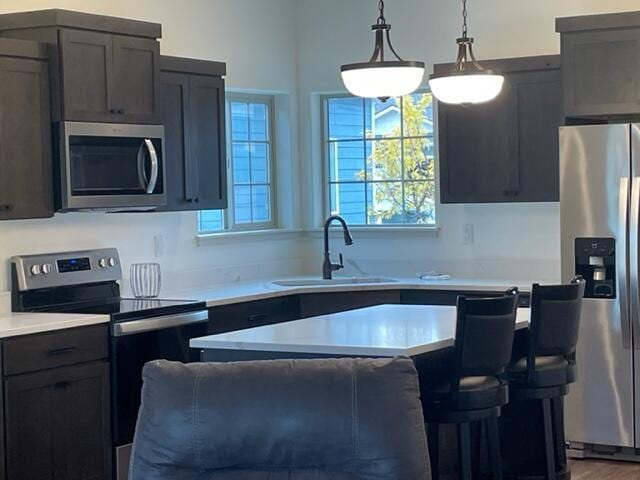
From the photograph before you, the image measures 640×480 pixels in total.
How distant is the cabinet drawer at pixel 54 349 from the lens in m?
4.64

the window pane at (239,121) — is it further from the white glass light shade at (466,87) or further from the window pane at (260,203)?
the white glass light shade at (466,87)

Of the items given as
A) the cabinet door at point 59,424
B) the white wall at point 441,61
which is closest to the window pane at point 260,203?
the white wall at point 441,61

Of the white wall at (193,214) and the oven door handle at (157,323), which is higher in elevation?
the white wall at (193,214)

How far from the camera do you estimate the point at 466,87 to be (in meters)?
4.62

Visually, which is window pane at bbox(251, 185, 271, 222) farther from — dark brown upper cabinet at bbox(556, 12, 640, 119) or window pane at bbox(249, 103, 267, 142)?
dark brown upper cabinet at bbox(556, 12, 640, 119)

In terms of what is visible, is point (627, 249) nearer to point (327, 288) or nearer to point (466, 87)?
point (466, 87)

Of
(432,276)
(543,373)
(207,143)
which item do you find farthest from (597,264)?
(207,143)

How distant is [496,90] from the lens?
4684 millimetres

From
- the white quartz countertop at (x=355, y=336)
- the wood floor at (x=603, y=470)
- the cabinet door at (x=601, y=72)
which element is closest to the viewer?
the white quartz countertop at (x=355, y=336)

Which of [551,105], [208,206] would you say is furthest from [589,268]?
[208,206]

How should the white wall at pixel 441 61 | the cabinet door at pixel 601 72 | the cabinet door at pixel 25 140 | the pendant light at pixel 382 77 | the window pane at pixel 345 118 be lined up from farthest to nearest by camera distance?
the window pane at pixel 345 118, the white wall at pixel 441 61, the cabinet door at pixel 601 72, the cabinet door at pixel 25 140, the pendant light at pixel 382 77

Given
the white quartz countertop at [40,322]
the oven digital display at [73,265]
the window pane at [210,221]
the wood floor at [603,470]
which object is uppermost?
the window pane at [210,221]

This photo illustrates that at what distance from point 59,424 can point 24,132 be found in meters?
1.39

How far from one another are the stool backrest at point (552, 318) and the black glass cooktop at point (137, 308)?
190 cm
